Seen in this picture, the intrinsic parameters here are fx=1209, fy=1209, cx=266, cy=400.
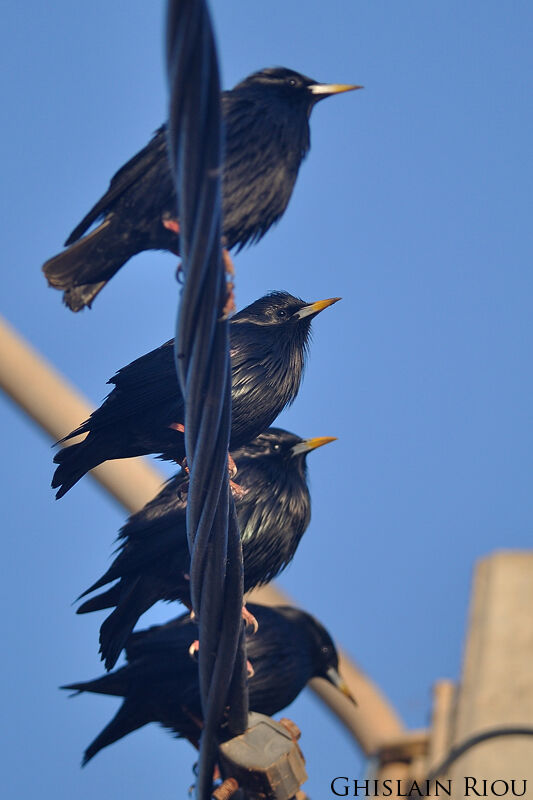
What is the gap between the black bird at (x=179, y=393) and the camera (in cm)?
269

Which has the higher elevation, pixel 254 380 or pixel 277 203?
pixel 277 203

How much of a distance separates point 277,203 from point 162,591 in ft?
3.17

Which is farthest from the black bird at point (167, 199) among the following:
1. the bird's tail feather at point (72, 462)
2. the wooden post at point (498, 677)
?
the wooden post at point (498, 677)

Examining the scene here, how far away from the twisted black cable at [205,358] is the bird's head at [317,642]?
113cm

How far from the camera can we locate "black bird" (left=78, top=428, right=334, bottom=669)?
9.53 ft

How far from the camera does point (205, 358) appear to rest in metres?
2.21

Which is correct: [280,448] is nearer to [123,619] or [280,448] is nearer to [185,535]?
[185,535]

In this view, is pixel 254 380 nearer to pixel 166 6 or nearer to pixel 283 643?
pixel 166 6

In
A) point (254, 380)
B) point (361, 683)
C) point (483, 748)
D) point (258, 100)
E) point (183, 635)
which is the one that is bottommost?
point (483, 748)

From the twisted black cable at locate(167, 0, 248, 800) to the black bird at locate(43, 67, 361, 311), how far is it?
503mm

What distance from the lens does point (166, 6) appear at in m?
1.90

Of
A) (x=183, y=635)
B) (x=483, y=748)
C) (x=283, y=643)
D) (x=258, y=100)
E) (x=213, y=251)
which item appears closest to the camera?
(x=213, y=251)

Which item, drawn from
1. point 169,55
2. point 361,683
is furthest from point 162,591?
point 361,683

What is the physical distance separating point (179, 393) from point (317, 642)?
164 cm
